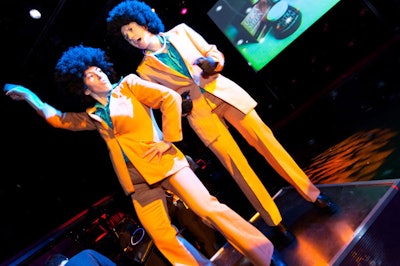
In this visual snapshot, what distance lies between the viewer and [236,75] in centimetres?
549

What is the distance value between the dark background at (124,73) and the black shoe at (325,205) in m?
1.56

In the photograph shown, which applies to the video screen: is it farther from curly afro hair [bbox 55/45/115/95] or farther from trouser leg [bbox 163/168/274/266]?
trouser leg [bbox 163/168/274/266]

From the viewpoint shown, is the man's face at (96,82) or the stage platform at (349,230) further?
the man's face at (96,82)

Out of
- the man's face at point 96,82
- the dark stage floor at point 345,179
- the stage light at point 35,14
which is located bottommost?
the dark stage floor at point 345,179

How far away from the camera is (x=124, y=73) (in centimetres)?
460

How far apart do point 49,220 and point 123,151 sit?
2946 millimetres

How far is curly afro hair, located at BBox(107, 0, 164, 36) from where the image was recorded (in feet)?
7.16

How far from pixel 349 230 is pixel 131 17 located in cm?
202

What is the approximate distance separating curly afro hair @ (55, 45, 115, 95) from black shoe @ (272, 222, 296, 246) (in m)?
1.69

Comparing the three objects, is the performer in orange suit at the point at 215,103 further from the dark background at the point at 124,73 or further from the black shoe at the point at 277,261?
the dark background at the point at 124,73

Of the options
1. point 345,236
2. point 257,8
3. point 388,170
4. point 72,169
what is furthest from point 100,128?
point 257,8

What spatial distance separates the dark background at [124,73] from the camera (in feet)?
11.6

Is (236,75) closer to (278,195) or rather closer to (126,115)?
(278,195)

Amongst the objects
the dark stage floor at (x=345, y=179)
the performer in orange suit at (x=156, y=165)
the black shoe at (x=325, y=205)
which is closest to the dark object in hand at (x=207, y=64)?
the performer in orange suit at (x=156, y=165)
